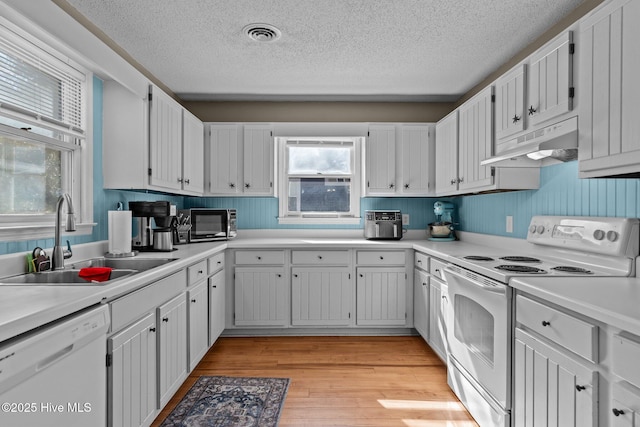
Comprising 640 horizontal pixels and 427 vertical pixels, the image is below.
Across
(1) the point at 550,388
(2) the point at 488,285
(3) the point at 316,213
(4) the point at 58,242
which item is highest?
(3) the point at 316,213

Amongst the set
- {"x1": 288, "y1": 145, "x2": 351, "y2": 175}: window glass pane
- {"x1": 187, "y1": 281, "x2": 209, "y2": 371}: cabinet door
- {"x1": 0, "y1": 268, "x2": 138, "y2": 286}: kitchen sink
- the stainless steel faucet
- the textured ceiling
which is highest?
the textured ceiling

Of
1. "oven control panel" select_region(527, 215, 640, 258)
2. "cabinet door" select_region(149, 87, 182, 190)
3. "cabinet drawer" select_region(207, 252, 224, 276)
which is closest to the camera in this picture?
"oven control panel" select_region(527, 215, 640, 258)

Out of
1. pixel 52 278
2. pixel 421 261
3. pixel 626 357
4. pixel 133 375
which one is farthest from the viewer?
pixel 421 261

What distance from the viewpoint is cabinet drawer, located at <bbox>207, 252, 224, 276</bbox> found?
9.46ft

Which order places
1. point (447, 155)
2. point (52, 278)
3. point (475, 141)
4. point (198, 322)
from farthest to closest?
point (447, 155), point (475, 141), point (198, 322), point (52, 278)

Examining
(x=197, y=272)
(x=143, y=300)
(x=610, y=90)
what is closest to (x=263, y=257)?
(x=197, y=272)

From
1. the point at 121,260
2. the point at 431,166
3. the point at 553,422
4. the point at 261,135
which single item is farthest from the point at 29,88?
the point at 431,166

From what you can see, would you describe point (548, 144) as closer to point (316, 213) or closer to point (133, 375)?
point (133, 375)

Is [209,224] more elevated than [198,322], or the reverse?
[209,224]

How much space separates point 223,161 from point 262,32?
5.17ft

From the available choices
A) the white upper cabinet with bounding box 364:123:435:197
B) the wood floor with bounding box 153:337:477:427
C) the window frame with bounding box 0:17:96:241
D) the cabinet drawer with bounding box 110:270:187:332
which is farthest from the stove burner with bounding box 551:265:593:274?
the window frame with bounding box 0:17:96:241

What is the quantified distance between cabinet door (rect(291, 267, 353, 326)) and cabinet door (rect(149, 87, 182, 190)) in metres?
1.39

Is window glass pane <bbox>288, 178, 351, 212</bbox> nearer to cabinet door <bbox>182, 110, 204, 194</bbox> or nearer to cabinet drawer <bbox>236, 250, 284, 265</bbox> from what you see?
cabinet drawer <bbox>236, 250, 284, 265</bbox>

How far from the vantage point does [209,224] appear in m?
3.51
